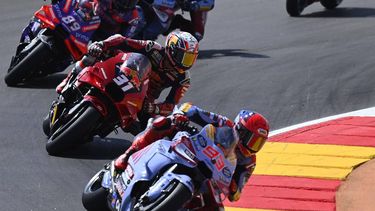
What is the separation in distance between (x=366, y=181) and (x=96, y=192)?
261 cm

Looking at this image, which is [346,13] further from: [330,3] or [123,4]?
[123,4]

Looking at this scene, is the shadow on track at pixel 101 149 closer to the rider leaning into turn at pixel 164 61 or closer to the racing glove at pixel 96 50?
the rider leaning into turn at pixel 164 61

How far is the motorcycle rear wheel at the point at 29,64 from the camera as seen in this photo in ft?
41.2

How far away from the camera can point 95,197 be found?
823cm

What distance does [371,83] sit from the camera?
13281mm

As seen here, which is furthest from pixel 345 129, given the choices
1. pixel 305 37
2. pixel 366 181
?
pixel 305 37

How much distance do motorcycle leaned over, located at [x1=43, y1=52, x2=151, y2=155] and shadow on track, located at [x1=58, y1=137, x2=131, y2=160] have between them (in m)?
0.15

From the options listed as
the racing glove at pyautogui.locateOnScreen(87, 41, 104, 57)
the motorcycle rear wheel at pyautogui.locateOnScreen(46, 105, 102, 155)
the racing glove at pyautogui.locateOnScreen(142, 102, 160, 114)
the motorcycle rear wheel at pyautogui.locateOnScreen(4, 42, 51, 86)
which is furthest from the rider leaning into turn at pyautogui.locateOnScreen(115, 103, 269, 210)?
the motorcycle rear wheel at pyautogui.locateOnScreen(4, 42, 51, 86)

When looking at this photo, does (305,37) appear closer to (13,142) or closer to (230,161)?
(13,142)

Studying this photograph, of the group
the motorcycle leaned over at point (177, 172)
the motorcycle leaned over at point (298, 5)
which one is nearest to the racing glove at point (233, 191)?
the motorcycle leaned over at point (177, 172)


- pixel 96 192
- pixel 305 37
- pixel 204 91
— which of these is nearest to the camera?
pixel 96 192

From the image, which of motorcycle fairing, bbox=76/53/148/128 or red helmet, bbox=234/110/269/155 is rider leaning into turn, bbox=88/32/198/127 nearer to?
motorcycle fairing, bbox=76/53/148/128

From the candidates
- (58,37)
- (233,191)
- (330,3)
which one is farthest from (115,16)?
(330,3)

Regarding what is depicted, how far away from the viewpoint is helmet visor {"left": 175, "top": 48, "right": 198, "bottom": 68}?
977 centimetres
